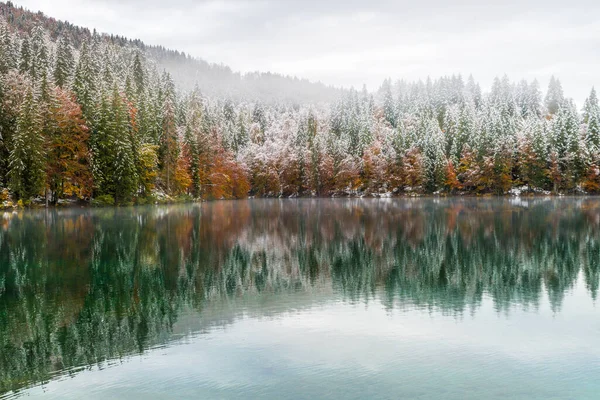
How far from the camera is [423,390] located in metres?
8.91

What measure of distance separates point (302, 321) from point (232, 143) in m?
126

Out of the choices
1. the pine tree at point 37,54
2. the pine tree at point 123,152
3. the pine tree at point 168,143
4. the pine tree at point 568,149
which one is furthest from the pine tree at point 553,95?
the pine tree at point 37,54

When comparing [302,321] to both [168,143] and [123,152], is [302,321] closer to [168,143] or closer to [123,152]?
[123,152]

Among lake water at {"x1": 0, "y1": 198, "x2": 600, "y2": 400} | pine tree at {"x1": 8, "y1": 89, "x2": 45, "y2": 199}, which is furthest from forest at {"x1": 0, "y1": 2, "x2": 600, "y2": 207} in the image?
lake water at {"x1": 0, "y1": 198, "x2": 600, "y2": 400}

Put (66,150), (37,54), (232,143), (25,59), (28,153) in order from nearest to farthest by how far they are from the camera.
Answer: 1. (28,153)
2. (66,150)
3. (25,59)
4. (37,54)
5. (232,143)

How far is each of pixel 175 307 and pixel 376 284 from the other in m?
6.82

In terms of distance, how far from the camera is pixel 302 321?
44.2 feet

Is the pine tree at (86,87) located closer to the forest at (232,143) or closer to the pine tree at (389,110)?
the forest at (232,143)

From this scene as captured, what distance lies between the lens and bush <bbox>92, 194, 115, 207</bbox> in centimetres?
6525

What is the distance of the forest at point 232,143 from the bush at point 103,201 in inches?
7.7

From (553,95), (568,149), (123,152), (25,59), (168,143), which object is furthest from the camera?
(553,95)

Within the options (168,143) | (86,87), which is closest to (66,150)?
(86,87)

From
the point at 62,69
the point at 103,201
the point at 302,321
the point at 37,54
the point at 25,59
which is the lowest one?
the point at 302,321

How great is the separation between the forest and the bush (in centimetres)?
19
